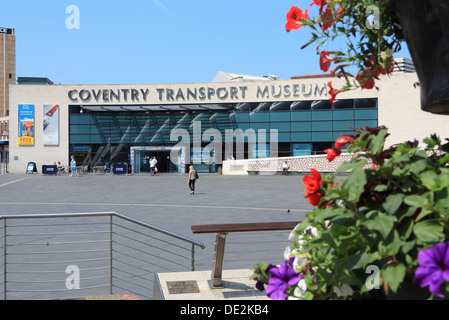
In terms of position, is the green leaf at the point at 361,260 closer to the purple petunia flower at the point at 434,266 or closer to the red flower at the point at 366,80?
the purple petunia flower at the point at 434,266

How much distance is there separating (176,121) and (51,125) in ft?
41.0

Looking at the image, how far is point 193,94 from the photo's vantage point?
4488 cm

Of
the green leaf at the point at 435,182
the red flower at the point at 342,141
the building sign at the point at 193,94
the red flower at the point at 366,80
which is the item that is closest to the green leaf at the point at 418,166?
the green leaf at the point at 435,182

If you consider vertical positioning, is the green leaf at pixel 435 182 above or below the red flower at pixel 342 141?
below

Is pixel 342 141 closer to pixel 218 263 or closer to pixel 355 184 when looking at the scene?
pixel 355 184

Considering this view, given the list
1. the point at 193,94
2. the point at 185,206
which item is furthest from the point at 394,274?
the point at 193,94

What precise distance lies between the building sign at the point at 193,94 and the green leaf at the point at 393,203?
4365 centimetres

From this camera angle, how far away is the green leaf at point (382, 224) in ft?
3.33

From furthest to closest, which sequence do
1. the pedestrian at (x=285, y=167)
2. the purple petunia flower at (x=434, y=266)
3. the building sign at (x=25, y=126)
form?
the building sign at (x=25, y=126) < the pedestrian at (x=285, y=167) < the purple petunia flower at (x=434, y=266)

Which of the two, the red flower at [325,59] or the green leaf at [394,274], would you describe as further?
the red flower at [325,59]

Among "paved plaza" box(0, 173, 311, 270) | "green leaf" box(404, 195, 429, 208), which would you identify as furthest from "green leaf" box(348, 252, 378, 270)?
"paved plaza" box(0, 173, 311, 270)

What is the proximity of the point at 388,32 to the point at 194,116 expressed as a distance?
4503 cm

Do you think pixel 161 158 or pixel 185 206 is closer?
pixel 185 206

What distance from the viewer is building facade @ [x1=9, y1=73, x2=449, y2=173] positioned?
4409cm
